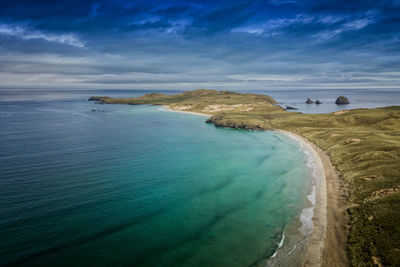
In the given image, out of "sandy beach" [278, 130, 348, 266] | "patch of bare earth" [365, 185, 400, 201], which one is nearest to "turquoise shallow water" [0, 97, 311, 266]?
"sandy beach" [278, 130, 348, 266]

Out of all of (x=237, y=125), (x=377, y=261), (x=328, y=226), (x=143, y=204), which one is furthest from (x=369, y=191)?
(x=237, y=125)

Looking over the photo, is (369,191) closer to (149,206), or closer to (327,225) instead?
(327,225)

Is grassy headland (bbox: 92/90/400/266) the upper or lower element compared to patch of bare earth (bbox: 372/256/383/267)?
upper

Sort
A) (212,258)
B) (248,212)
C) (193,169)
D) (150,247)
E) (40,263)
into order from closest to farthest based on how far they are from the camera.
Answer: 1. (40,263)
2. (212,258)
3. (150,247)
4. (248,212)
5. (193,169)

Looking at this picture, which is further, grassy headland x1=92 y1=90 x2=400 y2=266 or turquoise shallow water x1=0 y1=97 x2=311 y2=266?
turquoise shallow water x1=0 y1=97 x2=311 y2=266

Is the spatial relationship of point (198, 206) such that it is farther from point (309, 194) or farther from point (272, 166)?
point (272, 166)

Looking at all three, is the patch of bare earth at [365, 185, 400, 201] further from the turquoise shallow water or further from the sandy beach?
the turquoise shallow water

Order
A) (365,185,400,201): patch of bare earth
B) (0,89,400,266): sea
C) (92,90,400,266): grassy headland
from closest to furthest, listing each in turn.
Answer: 1. (92,90,400,266): grassy headland
2. (0,89,400,266): sea
3. (365,185,400,201): patch of bare earth

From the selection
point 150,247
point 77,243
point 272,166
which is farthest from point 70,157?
point 272,166
